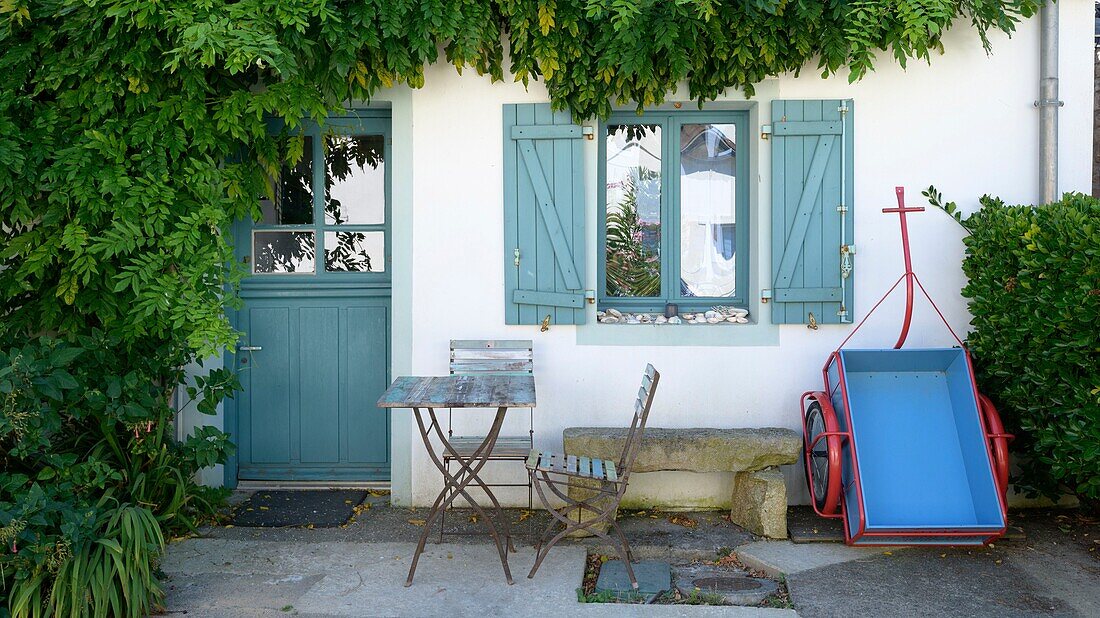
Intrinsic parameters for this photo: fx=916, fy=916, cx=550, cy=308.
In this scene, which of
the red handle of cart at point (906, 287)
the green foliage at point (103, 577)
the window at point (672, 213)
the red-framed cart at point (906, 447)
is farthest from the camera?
the window at point (672, 213)

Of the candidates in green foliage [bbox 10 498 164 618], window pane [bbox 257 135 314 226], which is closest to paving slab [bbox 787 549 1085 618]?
green foliage [bbox 10 498 164 618]

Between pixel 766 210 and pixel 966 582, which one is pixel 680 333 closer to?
pixel 766 210

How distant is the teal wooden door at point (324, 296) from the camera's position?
5.94 m

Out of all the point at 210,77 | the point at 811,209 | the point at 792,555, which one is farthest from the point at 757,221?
the point at 210,77

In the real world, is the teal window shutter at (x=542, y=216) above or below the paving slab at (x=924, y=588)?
above

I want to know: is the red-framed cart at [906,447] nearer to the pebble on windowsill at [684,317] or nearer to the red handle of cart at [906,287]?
the red handle of cart at [906,287]

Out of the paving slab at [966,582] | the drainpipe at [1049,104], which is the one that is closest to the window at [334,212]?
the paving slab at [966,582]

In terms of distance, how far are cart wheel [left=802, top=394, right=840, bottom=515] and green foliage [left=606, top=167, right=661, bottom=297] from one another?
1266mm

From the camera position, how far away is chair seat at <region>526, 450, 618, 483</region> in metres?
4.38

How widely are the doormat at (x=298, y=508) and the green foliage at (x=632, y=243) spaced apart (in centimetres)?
217

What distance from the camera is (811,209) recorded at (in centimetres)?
543

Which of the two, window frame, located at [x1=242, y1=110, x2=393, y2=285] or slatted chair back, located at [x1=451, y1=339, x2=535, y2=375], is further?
window frame, located at [x1=242, y1=110, x2=393, y2=285]

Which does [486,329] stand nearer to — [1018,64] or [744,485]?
[744,485]

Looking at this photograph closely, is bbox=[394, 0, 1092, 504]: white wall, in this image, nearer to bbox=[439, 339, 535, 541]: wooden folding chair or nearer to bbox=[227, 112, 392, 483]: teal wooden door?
bbox=[439, 339, 535, 541]: wooden folding chair
